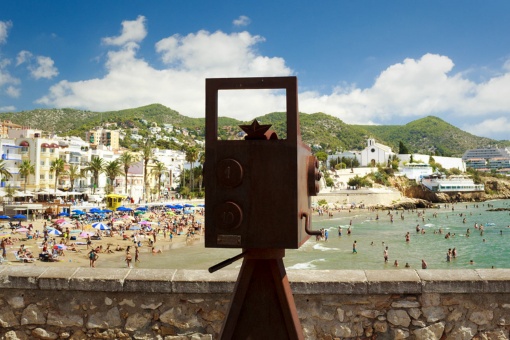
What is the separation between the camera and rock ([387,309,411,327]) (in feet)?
14.1

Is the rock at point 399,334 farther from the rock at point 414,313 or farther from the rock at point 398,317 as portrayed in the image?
the rock at point 414,313

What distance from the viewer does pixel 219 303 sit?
14.4ft

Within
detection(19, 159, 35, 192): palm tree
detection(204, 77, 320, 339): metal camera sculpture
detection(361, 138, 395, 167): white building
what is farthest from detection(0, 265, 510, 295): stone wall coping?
detection(361, 138, 395, 167): white building

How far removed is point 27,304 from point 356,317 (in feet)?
11.6

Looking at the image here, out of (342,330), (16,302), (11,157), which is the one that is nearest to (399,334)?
(342,330)

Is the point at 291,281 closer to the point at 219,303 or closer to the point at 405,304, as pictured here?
the point at 219,303

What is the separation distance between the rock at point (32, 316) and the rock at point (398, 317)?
370cm

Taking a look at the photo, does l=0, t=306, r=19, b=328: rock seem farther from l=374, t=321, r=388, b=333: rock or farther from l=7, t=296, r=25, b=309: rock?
l=374, t=321, r=388, b=333: rock

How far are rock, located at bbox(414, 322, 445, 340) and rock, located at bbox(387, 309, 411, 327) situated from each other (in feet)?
0.48

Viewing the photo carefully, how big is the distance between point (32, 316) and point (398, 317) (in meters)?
3.90

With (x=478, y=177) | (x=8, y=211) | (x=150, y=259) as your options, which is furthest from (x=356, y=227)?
(x=478, y=177)

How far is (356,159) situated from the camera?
15338cm

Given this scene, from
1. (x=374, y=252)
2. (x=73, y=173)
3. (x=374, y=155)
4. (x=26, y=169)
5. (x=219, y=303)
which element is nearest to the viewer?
(x=219, y=303)

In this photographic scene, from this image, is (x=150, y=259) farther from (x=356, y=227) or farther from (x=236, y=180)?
(x=356, y=227)
